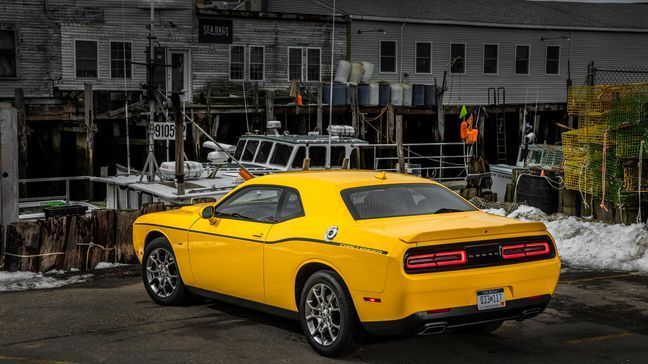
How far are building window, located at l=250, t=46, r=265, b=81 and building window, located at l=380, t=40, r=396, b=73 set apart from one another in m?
5.33

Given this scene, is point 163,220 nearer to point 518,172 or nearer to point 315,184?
point 315,184

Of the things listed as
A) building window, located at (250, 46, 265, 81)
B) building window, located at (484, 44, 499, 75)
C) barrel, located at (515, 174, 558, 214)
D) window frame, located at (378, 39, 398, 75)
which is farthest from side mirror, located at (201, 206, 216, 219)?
building window, located at (484, 44, 499, 75)

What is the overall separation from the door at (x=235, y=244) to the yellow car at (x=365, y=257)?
0.04 feet

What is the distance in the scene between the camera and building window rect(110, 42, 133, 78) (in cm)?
3111

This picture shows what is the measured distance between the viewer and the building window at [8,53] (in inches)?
1166

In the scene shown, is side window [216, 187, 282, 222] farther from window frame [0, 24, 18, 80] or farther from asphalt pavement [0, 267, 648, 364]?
window frame [0, 24, 18, 80]

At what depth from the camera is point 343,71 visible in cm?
3438

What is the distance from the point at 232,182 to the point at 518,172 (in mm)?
6212

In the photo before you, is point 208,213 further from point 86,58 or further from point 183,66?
point 183,66

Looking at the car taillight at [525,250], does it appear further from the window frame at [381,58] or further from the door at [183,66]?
the window frame at [381,58]

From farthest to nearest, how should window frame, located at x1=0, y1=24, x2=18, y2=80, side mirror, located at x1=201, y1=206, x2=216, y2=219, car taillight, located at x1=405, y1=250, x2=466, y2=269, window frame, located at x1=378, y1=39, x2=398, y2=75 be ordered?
window frame, located at x1=378, y1=39, x2=398, y2=75 < window frame, located at x1=0, y1=24, x2=18, y2=80 < side mirror, located at x1=201, y1=206, x2=216, y2=219 < car taillight, located at x1=405, y1=250, x2=466, y2=269

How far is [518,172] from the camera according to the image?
19.8 meters

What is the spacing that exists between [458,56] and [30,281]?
28.9 meters

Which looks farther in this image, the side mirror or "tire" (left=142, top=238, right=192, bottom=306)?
"tire" (left=142, top=238, right=192, bottom=306)
